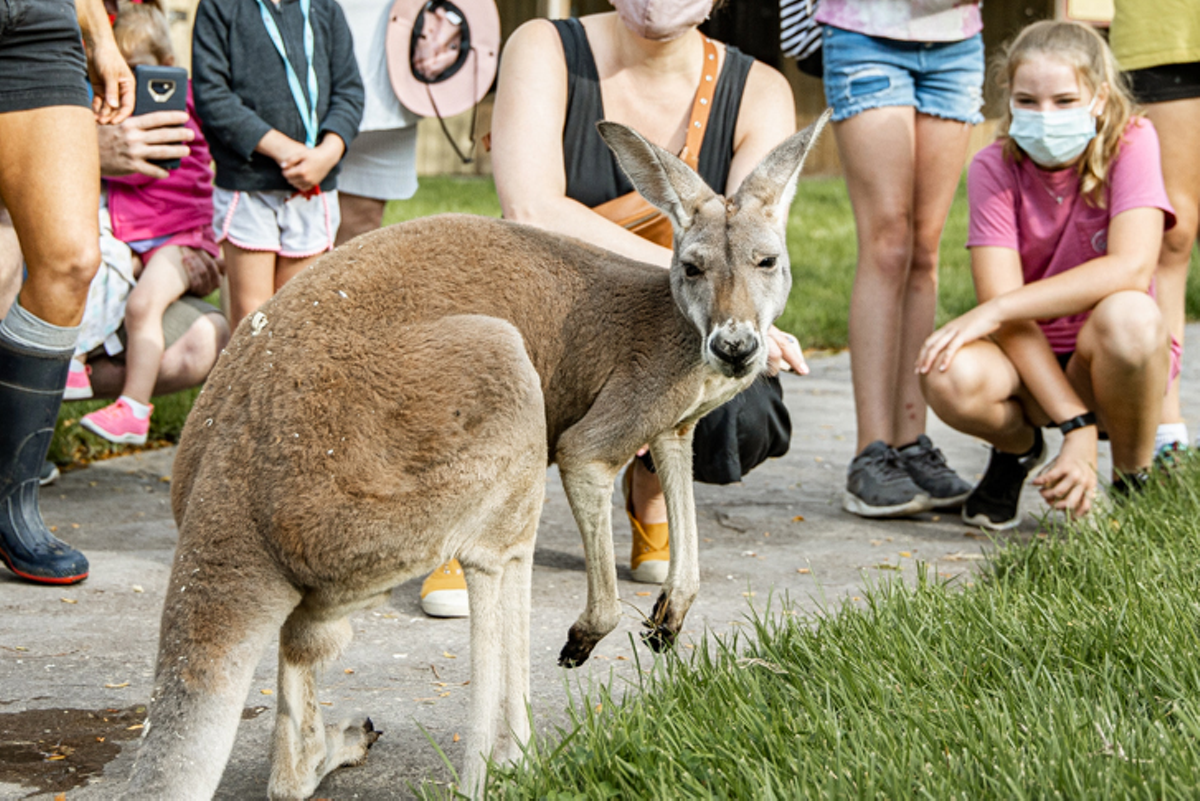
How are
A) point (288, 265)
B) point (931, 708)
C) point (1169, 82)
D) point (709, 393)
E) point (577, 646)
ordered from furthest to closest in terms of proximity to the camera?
point (288, 265) → point (1169, 82) → point (709, 393) → point (577, 646) → point (931, 708)

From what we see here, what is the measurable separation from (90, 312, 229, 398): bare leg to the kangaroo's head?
2504 mm

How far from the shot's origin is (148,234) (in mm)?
5023

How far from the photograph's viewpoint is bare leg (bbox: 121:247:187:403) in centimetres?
471

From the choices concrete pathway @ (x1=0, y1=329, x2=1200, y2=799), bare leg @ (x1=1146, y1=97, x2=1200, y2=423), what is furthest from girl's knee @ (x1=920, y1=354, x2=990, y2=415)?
bare leg @ (x1=1146, y1=97, x2=1200, y2=423)

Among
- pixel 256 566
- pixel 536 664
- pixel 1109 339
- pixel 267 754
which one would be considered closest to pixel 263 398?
pixel 256 566

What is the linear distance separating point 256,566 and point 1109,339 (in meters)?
3.06

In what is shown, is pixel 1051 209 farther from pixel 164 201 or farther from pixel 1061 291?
pixel 164 201

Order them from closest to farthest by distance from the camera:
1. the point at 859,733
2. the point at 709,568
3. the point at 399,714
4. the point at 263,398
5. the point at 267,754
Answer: the point at 859,733, the point at 263,398, the point at 267,754, the point at 399,714, the point at 709,568

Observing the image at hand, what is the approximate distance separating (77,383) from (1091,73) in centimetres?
379

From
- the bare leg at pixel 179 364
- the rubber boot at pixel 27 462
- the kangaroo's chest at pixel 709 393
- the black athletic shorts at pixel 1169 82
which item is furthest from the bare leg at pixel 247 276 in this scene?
the black athletic shorts at pixel 1169 82

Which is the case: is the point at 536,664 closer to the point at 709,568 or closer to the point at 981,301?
the point at 709,568

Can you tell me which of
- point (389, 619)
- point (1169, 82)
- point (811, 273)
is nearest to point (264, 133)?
point (389, 619)

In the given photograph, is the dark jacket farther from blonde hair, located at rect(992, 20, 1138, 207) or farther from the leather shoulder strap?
blonde hair, located at rect(992, 20, 1138, 207)

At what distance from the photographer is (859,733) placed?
6.98 feet
